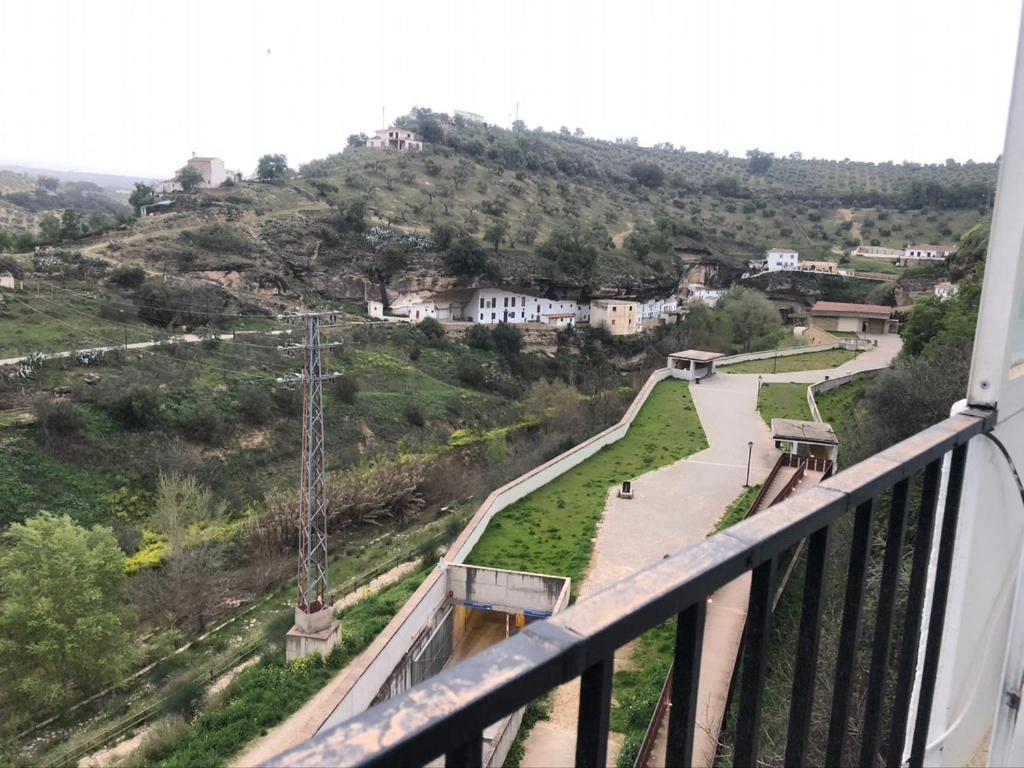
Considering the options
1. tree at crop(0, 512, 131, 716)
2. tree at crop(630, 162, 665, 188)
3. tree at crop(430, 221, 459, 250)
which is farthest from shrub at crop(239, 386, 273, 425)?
tree at crop(630, 162, 665, 188)

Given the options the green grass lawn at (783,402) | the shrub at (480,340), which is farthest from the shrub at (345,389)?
the green grass lawn at (783,402)

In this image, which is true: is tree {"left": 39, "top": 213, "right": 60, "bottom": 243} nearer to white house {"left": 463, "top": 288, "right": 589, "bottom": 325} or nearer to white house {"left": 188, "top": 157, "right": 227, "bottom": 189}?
white house {"left": 188, "top": 157, "right": 227, "bottom": 189}

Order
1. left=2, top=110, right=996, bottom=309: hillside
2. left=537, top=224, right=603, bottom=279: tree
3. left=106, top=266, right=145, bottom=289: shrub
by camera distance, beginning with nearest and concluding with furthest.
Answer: left=106, top=266, right=145, bottom=289: shrub < left=2, top=110, right=996, bottom=309: hillside < left=537, top=224, right=603, bottom=279: tree

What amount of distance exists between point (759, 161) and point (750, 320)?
53678 millimetres

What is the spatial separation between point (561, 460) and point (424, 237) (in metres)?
23.5

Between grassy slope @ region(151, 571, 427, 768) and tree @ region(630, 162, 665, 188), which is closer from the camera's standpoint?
grassy slope @ region(151, 571, 427, 768)

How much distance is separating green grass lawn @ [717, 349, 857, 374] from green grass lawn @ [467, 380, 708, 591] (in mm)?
7771

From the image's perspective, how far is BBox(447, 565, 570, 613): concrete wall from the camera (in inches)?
388

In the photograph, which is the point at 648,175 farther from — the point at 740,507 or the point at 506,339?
the point at 740,507

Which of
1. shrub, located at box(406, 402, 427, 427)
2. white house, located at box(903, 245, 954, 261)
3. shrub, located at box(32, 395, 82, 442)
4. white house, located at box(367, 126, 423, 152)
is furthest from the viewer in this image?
white house, located at box(367, 126, 423, 152)

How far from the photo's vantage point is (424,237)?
36.2 m

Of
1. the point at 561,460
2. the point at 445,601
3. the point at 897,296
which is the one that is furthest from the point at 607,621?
the point at 897,296

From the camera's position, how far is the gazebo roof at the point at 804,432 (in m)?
15.3

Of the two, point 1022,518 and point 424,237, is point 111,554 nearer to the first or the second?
point 1022,518
